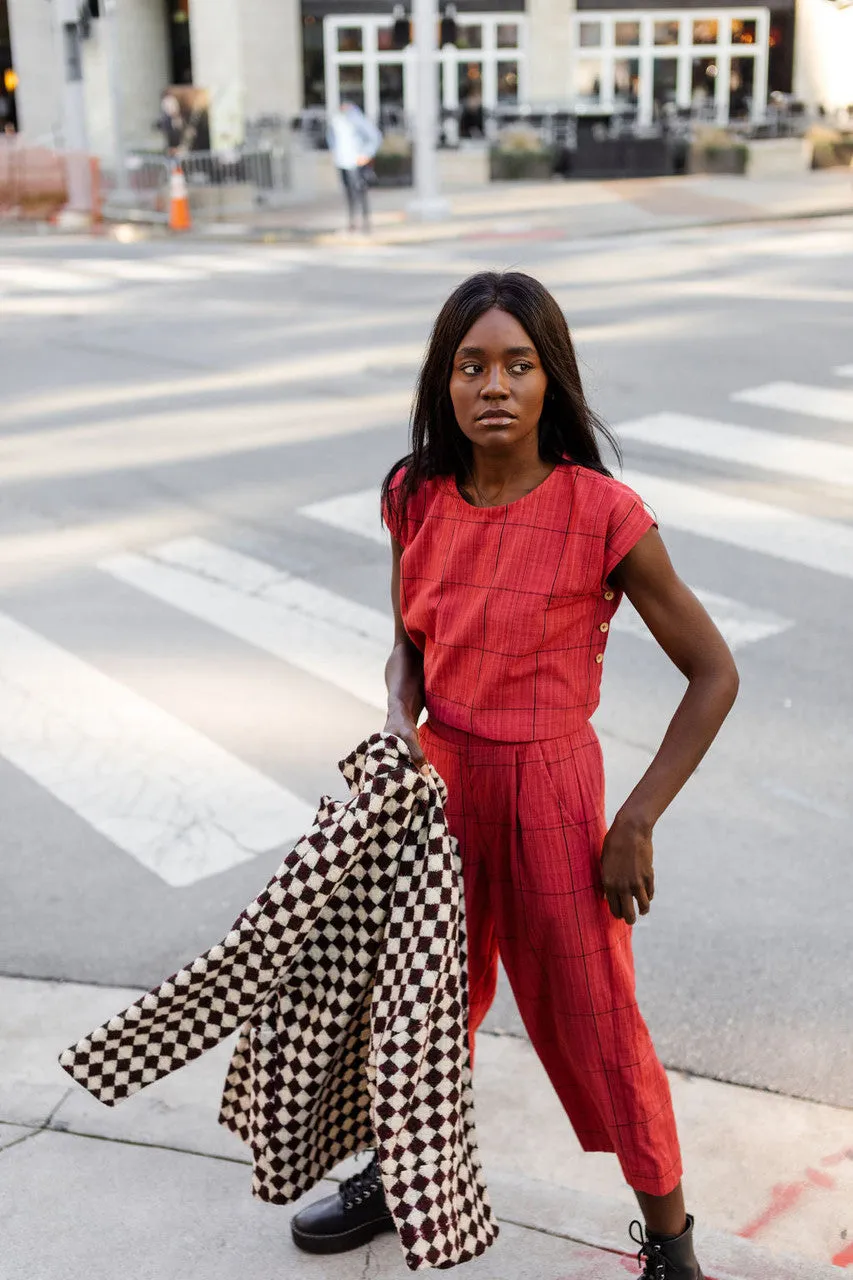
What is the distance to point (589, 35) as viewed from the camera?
40844mm

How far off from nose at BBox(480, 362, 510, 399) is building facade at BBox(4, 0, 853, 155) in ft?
122

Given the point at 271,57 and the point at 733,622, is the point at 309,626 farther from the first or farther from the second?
the point at 271,57

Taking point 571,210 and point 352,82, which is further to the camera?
point 352,82

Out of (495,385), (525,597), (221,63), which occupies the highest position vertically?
(221,63)

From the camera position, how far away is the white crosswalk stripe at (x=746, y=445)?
30.3ft

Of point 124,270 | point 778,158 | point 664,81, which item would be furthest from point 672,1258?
point 664,81

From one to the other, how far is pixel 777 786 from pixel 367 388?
700 centimetres

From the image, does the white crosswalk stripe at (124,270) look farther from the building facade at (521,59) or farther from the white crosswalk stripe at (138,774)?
the building facade at (521,59)

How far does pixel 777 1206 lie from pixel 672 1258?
0.54 metres

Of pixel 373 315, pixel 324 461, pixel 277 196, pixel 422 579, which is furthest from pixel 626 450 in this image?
pixel 277 196

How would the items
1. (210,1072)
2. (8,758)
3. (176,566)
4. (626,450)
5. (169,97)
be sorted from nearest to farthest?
1. (210,1072)
2. (8,758)
3. (176,566)
4. (626,450)
5. (169,97)

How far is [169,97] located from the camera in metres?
29.5

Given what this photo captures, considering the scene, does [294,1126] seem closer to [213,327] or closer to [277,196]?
[213,327]

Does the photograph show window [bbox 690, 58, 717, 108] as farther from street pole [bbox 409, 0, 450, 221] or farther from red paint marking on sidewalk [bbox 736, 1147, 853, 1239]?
red paint marking on sidewalk [bbox 736, 1147, 853, 1239]
